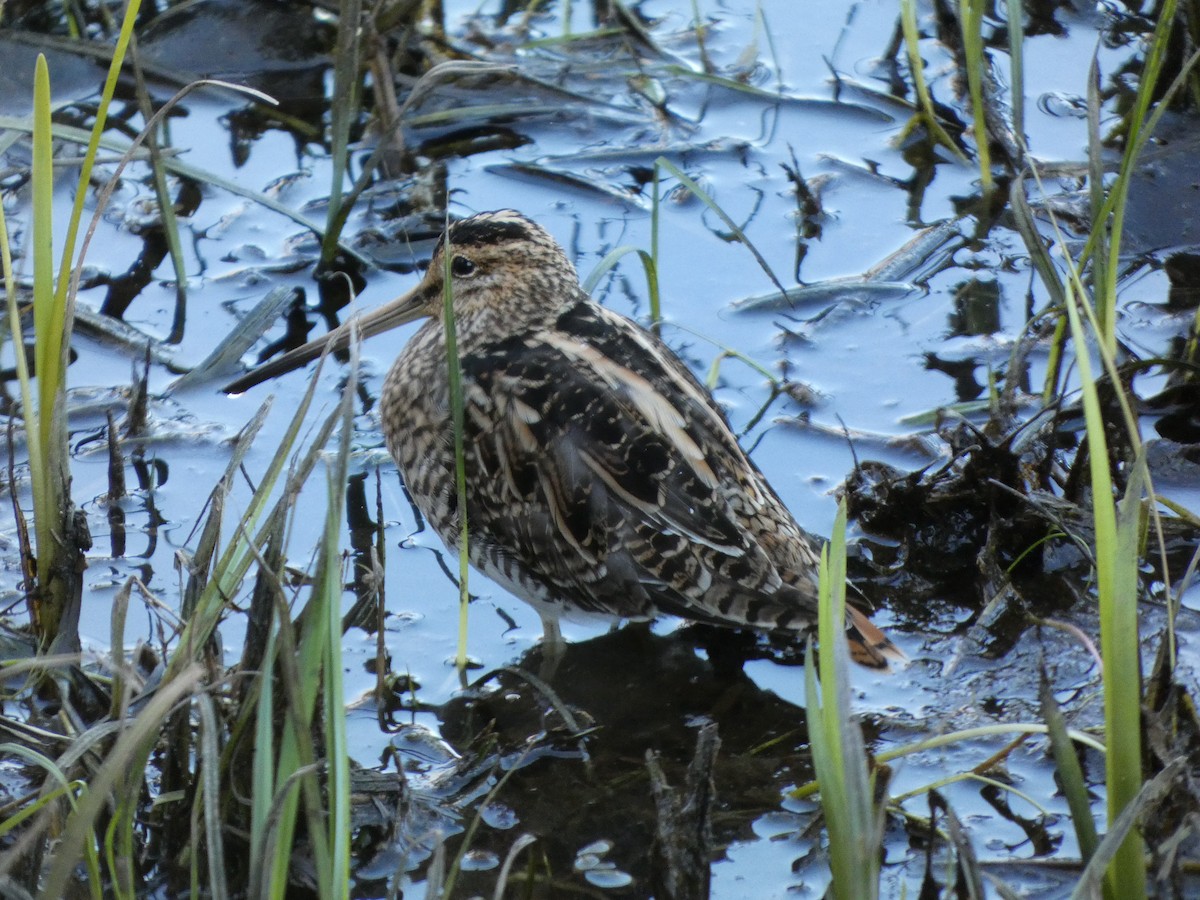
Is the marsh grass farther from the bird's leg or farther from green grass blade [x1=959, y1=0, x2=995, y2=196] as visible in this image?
green grass blade [x1=959, y1=0, x2=995, y2=196]

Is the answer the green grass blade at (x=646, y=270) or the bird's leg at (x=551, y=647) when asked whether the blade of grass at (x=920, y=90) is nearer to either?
A: the green grass blade at (x=646, y=270)

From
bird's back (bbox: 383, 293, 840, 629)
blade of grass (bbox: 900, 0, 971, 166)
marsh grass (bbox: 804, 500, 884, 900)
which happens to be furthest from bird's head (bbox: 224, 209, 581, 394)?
marsh grass (bbox: 804, 500, 884, 900)

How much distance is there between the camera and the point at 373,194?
5172 mm

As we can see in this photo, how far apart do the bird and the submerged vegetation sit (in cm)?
16

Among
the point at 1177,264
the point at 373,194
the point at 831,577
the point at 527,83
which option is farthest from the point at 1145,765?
the point at 527,83

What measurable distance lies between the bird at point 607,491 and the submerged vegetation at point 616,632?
0.53 ft

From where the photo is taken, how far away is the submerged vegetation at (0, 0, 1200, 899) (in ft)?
7.66

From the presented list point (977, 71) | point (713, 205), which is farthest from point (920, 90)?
point (713, 205)

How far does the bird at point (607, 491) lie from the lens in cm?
339

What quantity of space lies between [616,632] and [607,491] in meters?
0.55

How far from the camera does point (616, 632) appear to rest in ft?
12.7

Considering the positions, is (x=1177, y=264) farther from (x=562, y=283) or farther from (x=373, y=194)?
(x=373, y=194)

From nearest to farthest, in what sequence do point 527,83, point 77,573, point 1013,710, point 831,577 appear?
point 831,577, point 77,573, point 1013,710, point 527,83

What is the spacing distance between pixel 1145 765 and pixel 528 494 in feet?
4.80
